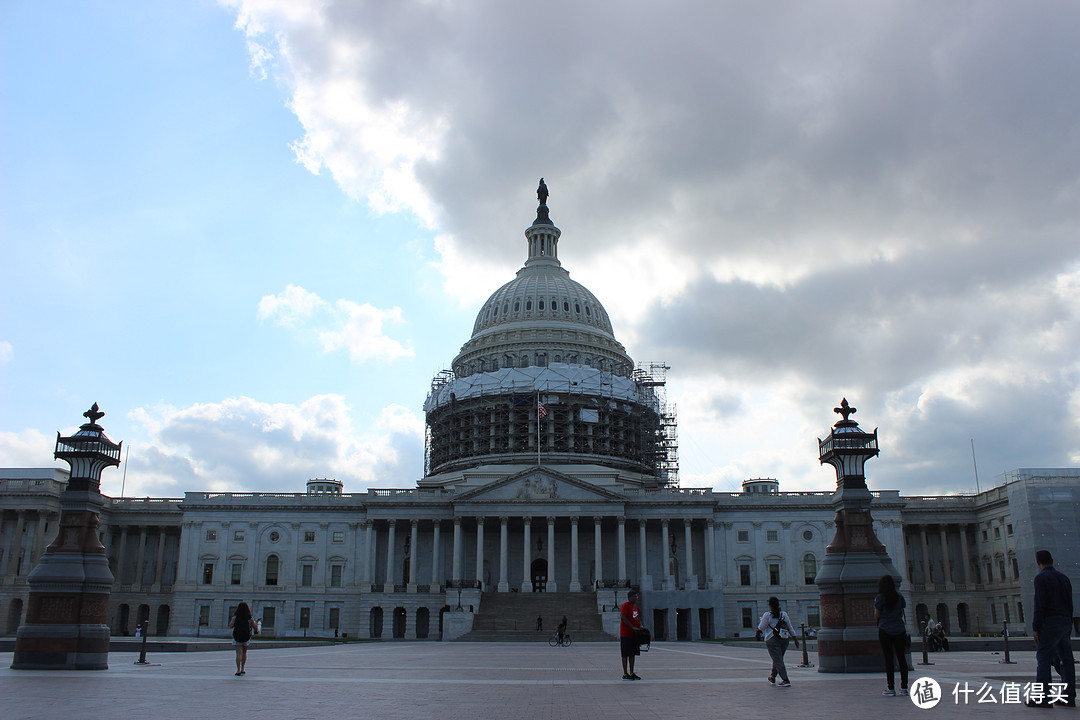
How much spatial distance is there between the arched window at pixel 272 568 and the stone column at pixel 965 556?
75.5 metres

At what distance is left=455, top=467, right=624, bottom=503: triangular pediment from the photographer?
92.2m

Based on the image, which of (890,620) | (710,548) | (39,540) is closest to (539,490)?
(710,548)

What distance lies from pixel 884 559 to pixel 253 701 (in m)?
20.7

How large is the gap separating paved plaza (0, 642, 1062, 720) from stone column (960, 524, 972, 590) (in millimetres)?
72130

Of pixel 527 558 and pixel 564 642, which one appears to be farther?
pixel 527 558

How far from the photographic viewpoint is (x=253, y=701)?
62.3ft

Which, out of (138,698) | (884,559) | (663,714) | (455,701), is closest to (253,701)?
(138,698)

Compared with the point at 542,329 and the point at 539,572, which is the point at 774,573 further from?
the point at 542,329

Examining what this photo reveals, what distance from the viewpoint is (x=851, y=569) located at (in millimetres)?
29188

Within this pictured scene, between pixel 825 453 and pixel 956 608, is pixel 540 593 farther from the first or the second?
pixel 825 453

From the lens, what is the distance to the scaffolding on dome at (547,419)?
4193 inches

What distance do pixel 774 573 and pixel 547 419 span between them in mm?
31103

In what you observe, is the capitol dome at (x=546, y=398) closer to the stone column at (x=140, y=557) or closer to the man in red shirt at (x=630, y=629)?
the stone column at (x=140, y=557)

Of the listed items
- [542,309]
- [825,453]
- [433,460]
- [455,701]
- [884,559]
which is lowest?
[455,701]
